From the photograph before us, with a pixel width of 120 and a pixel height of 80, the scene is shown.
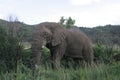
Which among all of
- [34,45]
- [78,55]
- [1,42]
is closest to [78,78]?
[34,45]

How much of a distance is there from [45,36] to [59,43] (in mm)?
962

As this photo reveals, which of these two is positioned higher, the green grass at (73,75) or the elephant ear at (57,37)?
the elephant ear at (57,37)

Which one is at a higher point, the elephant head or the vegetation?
the elephant head

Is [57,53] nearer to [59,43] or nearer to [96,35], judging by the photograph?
[59,43]

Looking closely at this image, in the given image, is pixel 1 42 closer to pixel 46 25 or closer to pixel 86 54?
pixel 46 25

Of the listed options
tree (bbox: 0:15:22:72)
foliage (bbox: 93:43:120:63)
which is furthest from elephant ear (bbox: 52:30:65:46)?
foliage (bbox: 93:43:120:63)

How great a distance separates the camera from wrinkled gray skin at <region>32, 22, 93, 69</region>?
15.0 metres

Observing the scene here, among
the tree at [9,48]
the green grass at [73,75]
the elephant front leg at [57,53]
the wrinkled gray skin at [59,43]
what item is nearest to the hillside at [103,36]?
the wrinkled gray skin at [59,43]

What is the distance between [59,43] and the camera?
16203 mm

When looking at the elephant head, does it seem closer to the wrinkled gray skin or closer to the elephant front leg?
the wrinkled gray skin

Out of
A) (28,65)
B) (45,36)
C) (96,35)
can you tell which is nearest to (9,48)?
(28,65)

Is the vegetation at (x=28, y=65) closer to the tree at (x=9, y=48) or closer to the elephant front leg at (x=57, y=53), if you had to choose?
the tree at (x=9, y=48)

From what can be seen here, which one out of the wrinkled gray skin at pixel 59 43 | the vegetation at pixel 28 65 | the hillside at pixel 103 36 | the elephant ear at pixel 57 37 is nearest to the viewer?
the vegetation at pixel 28 65

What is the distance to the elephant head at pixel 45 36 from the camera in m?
14.7
